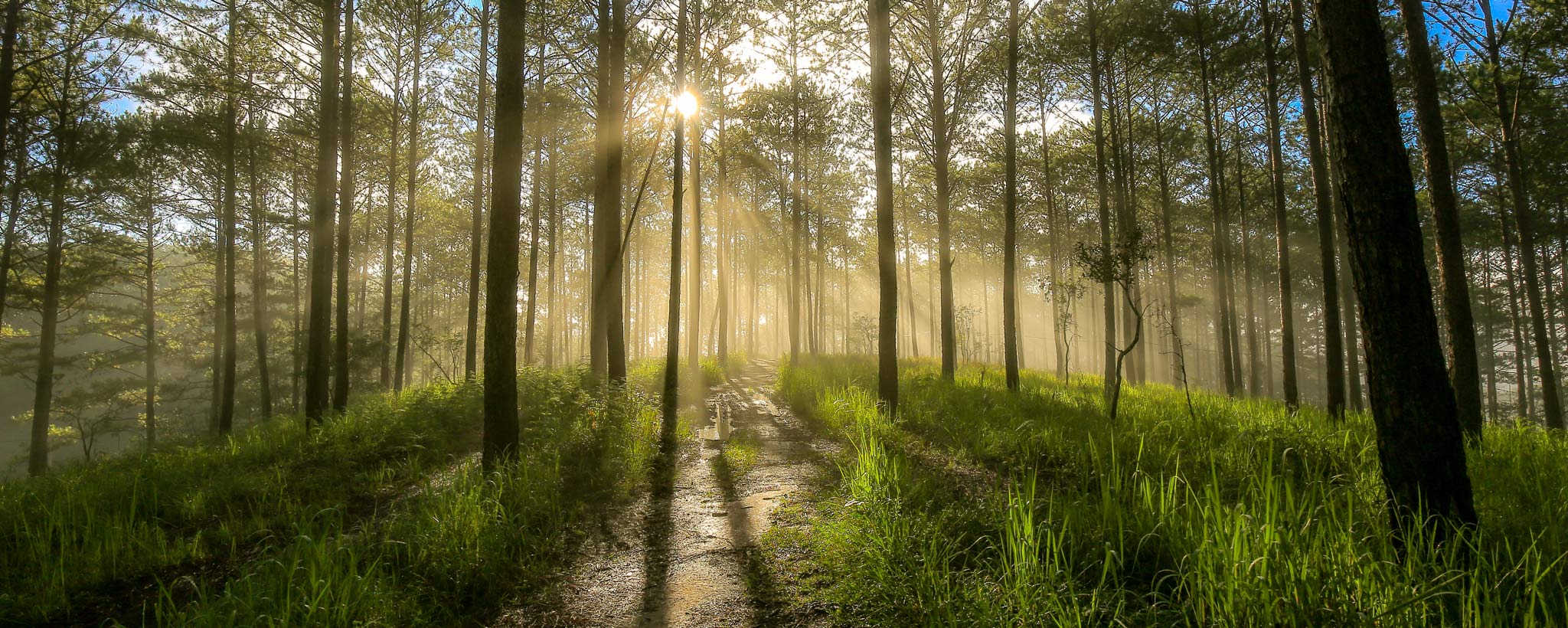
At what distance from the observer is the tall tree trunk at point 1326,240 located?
891cm


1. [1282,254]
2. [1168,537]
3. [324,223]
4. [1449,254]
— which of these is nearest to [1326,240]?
[1282,254]

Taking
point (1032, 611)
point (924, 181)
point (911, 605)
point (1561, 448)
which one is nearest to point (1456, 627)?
point (1032, 611)

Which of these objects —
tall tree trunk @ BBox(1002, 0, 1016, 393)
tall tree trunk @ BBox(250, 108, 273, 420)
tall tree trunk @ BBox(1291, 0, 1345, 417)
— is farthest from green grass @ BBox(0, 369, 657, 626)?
tall tree trunk @ BBox(1291, 0, 1345, 417)

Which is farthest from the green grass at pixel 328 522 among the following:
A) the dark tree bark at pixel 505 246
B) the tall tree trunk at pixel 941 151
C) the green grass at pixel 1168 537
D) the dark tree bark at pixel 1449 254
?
the dark tree bark at pixel 1449 254

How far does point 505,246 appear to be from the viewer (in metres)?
5.95

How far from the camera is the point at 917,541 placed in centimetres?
351

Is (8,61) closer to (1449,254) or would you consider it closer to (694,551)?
(694,551)

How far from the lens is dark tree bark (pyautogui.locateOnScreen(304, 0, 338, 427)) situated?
9.79 m

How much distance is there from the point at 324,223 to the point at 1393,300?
1341 centimetres

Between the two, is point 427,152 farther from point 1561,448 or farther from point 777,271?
point 1561,448

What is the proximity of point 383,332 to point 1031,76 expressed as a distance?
20.9 meters

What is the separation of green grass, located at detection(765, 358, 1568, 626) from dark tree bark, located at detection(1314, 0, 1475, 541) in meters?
0.27

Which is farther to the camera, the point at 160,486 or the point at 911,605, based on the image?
the point at 160,486

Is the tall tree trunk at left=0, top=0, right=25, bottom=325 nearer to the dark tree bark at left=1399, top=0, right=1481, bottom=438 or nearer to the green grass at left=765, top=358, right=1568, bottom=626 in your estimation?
the green grass at left=765, top=358, right=1568, bottom=626
